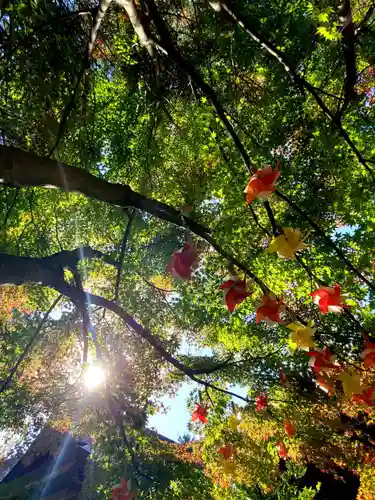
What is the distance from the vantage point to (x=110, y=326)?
26.9ft

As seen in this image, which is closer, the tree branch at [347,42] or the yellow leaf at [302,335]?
the yellow leaf at [302,335]

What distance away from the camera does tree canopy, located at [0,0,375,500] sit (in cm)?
296

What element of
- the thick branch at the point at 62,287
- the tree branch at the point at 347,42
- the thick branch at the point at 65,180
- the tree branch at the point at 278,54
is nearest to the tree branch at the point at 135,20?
the tree branch at the point at 278,54

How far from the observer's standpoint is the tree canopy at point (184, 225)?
296 centimetres

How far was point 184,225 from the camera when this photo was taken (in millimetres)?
2141

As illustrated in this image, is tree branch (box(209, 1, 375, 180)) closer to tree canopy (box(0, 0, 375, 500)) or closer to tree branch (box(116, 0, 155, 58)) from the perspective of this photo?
tree canopy (box(0, 0, 375, 500))

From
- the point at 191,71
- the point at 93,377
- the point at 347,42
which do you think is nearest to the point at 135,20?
the point at 191,71

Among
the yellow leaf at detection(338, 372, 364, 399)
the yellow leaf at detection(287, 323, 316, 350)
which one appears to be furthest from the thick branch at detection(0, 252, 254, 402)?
the yellow leaf at detection(287, 323, 316, 350)

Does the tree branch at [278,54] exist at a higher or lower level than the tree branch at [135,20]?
lower

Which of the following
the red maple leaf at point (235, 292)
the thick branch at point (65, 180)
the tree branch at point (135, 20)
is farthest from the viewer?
the tree branch at point (135, 20)

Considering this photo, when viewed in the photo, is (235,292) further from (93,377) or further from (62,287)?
(93,377)

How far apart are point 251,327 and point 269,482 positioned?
3.22 meters

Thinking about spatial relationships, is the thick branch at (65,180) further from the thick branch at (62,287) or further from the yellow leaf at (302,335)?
the thick branch at (62,287)

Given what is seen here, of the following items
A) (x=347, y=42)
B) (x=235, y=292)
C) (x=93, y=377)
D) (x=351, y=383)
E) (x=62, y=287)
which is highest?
(x=347, y=42)
